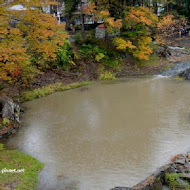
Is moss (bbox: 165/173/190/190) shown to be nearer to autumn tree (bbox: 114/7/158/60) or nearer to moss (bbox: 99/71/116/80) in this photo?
moss (bbox: 99/71/116/80)

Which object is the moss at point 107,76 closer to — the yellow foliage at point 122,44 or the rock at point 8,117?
the yellow foliage at point 122,44

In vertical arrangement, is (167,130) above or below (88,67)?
below

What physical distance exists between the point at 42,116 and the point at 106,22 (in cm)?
1225

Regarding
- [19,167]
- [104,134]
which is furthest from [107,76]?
[19,167]

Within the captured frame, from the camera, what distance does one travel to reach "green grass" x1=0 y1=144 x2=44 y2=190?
25.8 feet

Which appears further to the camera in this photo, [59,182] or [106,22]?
[106,22]

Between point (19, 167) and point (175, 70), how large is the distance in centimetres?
1756

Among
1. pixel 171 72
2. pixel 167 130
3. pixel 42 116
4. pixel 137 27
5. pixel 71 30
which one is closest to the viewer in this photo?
pixel 167 130

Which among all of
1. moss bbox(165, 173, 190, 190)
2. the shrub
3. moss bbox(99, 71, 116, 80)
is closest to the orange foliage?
the shrub

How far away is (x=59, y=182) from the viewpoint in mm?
8336

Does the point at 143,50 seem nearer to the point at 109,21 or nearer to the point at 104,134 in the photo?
the point at 109,21

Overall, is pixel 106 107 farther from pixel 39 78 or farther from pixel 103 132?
pixel 39 78

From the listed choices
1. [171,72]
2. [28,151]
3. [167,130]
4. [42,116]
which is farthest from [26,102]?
[171,72]

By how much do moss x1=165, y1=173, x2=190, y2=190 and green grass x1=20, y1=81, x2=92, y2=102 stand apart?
1198 centimetres
